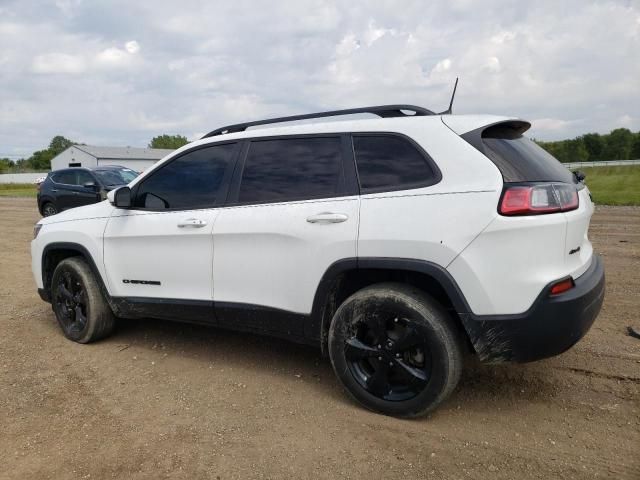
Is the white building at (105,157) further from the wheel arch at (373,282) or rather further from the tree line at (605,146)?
the wheel arch at (373,282)

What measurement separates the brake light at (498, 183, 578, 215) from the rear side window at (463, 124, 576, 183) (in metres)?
0.08

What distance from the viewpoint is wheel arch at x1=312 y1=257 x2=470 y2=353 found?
9.29ft

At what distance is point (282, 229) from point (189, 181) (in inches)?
41.6

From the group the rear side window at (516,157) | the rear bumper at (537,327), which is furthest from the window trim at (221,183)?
the rear bumper at (537,327)

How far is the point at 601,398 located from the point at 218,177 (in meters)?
3.01

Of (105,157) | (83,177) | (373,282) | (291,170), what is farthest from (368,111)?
(105,157)

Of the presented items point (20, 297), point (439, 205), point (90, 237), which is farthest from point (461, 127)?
point (20, 297)

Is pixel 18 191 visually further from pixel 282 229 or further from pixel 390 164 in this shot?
pixel 390 164

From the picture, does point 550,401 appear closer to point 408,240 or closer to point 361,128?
point 408,240

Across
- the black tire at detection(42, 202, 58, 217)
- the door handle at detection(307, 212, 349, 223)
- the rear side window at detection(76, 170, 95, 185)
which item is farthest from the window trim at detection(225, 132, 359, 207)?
the black tire at detection(42, 202, 58, 217)

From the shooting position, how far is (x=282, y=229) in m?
3.34

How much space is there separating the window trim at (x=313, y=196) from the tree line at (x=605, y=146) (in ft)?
251

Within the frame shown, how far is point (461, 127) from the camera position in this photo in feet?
9.77

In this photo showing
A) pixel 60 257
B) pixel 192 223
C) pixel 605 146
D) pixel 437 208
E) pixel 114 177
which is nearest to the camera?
pixel 437 208
